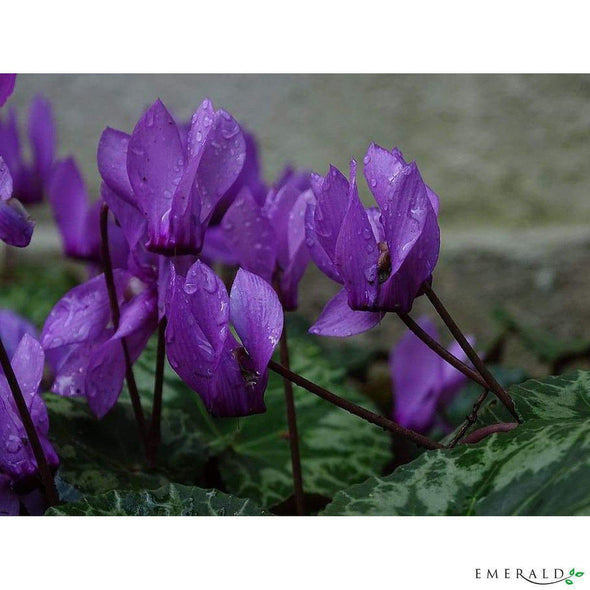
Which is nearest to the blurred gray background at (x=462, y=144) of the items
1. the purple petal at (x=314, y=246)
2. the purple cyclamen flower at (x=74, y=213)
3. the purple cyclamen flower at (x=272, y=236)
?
the purple cyclamen flower at (x=74, y=213)

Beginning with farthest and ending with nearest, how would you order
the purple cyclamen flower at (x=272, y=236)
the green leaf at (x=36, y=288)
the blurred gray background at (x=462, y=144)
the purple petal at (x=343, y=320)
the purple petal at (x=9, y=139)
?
the blurred gray background at (x=462, y=144), the green leaf at (x=36, y=288), the purple petal at (x=9, y=139), the purple cyclamen flower at (x=272, y=236), the purple petal at (x=343, y=320)

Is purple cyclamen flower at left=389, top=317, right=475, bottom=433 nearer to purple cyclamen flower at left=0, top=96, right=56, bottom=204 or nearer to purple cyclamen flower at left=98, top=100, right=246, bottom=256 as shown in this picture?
purple cyclamen flower at left=98, top=100, right=246, bottom=256

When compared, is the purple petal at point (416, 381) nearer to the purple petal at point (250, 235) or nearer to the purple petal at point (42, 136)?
the purple petal at point (250, 235)

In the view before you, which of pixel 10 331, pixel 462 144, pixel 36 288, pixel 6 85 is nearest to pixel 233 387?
pixel 6 85

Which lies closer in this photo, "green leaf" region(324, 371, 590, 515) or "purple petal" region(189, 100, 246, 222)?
"green leaf" region(324, 371, 590, 515)

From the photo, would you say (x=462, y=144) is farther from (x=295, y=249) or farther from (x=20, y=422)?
(x=20, y=422)

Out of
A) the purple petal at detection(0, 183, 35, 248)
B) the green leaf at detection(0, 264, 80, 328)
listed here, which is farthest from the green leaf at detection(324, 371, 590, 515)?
the green leaf at detection(0, 264, 80, 328)

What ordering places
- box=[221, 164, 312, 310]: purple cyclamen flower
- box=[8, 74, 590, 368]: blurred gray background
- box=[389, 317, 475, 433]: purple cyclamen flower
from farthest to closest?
box=[8, 74, 590, 368]: blurred gray background < box=[389, 317, 475, 433]: purple cyclamen flower < box=[221, 164, 312, 310]: purple cyclamen flower
